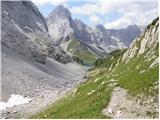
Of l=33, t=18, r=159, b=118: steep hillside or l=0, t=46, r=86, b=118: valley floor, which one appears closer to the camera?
l=33, t=18, r=159, b=118: steep hillside

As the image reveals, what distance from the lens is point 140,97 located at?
51938mm

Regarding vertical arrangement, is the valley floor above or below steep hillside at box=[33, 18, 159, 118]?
above

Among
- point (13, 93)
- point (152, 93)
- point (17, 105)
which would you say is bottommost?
point (152, 93)

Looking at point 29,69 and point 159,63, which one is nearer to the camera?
point 159,63

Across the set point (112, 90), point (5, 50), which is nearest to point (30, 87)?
point (5, 50)

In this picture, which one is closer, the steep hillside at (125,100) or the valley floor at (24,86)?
the steep hillside at (125,100)

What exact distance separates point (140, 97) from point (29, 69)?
117 metres

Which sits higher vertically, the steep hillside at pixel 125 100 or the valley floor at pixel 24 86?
the valley floor at pixel 24 86

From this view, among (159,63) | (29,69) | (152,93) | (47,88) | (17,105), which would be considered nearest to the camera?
(152,93)

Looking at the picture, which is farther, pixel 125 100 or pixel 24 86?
pixel 24 86

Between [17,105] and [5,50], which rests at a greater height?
[5,50]

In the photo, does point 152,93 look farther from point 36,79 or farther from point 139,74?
point 36,79

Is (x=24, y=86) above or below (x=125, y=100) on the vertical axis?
above

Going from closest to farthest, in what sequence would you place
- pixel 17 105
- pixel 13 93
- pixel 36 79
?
pixel 17 105 → pixel 13 93 → pixel 36 79
